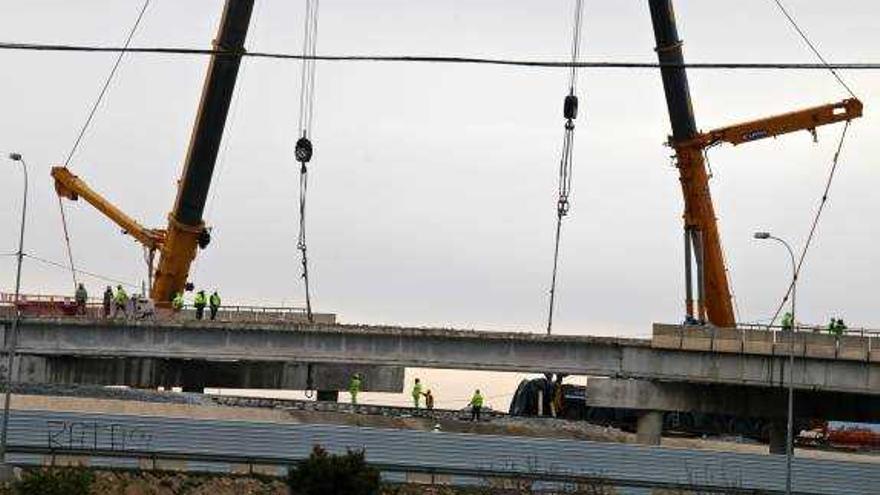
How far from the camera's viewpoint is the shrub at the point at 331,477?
5722 cm

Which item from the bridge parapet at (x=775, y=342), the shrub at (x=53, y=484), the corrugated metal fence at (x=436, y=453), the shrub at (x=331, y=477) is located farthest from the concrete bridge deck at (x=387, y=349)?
the shrub at (x=53, y=484)

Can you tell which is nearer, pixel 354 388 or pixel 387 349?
pixel 387 349

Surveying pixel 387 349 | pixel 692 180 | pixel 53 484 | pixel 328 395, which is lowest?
pixel 53 484

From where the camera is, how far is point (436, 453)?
6656 cm

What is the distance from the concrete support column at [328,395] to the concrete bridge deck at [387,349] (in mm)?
10015

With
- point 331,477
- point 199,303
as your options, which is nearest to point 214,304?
point 199,303

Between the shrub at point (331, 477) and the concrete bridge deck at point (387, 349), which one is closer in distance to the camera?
the shrub at point (331, 477)

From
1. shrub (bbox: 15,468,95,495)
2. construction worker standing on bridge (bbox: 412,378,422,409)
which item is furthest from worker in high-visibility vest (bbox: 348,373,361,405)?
shrub (bbox: 15,468,95,495)

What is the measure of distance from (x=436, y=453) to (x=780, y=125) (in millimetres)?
33800

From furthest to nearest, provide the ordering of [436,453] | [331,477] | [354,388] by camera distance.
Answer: [354,388] < [436,453] < [331,477]

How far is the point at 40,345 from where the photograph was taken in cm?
9425

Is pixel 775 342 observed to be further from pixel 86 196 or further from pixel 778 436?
pixel 86 196

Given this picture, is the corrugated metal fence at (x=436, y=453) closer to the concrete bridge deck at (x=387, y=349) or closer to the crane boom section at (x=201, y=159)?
the concrete bridge deck at (x=387, y=349)

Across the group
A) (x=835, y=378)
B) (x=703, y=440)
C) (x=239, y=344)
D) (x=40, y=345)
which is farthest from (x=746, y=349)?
(x=40, y=345)
